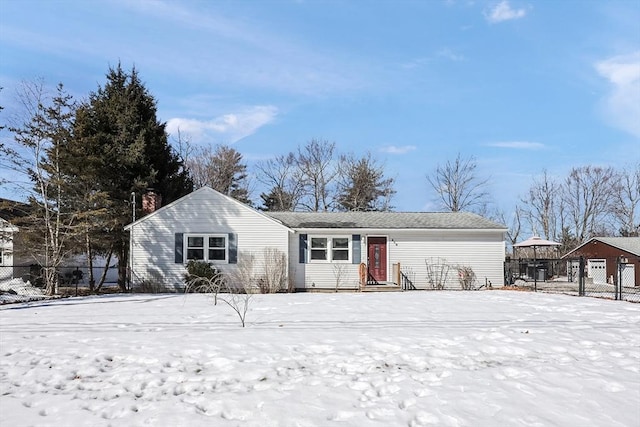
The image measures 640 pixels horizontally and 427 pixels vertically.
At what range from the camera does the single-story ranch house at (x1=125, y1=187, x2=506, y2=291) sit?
19.1 metres

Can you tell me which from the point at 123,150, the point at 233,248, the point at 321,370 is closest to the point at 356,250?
the point at 233,248

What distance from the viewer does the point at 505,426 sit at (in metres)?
4.48

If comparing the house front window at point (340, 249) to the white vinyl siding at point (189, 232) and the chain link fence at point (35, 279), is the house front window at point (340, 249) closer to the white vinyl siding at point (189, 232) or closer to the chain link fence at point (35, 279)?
the white vinyl siding at point (189, 232)

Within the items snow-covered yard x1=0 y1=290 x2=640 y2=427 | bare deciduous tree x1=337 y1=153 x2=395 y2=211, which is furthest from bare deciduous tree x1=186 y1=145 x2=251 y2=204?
snow-covered yard x1=0 y1=290 x2=640 y2=427

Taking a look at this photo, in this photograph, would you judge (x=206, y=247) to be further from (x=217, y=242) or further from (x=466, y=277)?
(x=466, y=277)

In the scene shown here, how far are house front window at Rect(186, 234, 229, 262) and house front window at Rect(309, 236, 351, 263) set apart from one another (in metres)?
3.61

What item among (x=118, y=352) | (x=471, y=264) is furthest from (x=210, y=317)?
(x=471, y=264)

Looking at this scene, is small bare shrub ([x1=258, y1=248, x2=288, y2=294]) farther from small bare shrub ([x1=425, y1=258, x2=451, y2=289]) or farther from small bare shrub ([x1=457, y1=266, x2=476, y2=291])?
small bare shrub ([x1=457, y1=266, x2=476, y2=291])

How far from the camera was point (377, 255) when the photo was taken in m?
20.4

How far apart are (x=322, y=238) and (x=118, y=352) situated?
13.6 meters

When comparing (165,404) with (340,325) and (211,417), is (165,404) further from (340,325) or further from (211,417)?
(340,325)

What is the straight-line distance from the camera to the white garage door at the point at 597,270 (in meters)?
26.4

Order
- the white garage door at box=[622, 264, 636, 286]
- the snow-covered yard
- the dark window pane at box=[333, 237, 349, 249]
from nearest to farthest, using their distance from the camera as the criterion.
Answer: the snow-covered yard → the dark window pane at box=[333, 237, 349, 249] → the white garage door at box=[622, 264, 636, 286]

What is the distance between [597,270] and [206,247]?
2155cm
